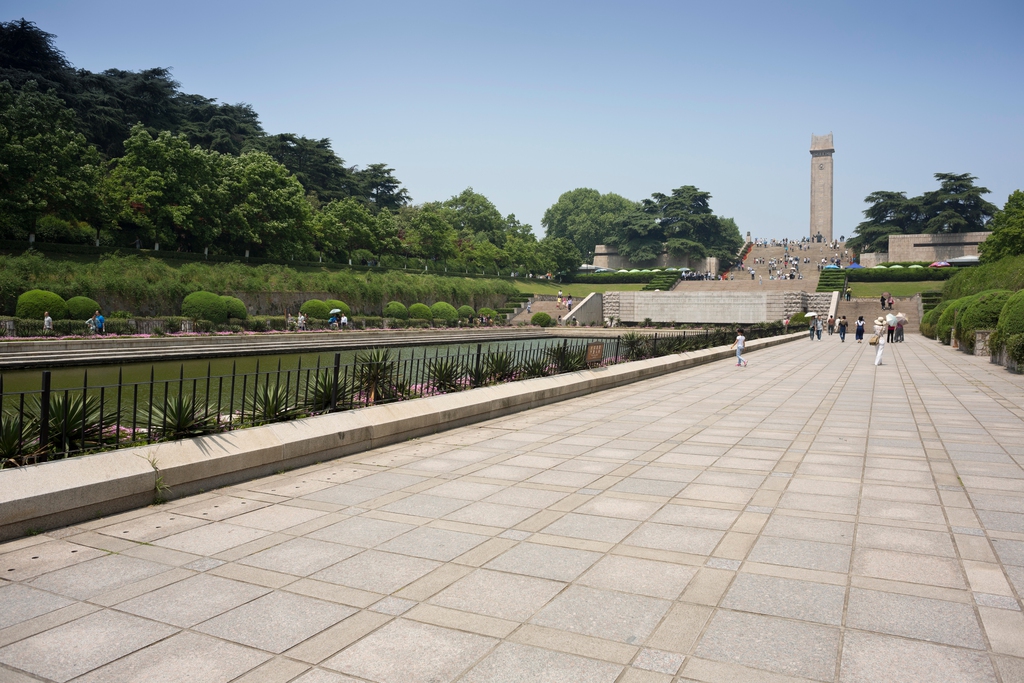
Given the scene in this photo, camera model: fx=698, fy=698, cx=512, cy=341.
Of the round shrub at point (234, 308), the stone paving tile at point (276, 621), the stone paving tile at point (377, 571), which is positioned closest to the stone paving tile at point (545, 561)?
the stone paving tile at point (377, 571)

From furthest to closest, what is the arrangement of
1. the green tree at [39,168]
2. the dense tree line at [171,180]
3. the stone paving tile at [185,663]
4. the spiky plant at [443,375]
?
the dense tree line at [171,180], the green tree at [39,168], the spiky plant at [443,375], the stone paving tile at [185,663]

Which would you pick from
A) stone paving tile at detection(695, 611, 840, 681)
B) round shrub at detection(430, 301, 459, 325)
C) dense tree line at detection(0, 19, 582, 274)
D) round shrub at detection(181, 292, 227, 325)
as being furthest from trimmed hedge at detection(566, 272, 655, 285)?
stone paving tile at detection(695, 611, 840, 681)

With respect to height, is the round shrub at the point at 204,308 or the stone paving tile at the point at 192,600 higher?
the round shrub at the point at 204,308

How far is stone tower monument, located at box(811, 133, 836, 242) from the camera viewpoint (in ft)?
314

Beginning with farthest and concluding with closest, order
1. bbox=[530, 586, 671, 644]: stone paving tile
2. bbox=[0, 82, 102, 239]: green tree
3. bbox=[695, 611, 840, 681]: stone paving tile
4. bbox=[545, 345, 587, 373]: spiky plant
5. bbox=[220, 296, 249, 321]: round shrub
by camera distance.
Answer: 1. bbox=[0, 82, 102, 239]: green tree
2. bbox=[220, 296, 249, 321]: round shrub
3. bbox=[545, 345, 587, 373]: spiky plant
4. bbox=[530, 586, 671, 644]: stone paving tile
5. bbox=[695, 611, 840, 681]: stone paving tile

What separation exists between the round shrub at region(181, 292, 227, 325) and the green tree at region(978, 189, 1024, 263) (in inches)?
1615

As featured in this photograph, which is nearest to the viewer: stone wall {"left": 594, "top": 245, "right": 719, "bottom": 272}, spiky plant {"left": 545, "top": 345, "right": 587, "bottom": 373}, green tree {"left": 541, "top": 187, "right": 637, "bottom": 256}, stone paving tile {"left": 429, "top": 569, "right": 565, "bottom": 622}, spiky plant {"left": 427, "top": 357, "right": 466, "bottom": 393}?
stone paving tile {"left": 429, "top": 569, "right": 565, "bottom": 622}

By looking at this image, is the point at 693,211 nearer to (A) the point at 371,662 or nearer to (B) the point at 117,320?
(B) the point at 117,320

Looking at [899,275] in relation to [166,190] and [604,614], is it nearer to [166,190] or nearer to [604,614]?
[166,190]

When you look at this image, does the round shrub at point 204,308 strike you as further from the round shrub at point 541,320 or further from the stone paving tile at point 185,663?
the stone paving tile at point 185,663

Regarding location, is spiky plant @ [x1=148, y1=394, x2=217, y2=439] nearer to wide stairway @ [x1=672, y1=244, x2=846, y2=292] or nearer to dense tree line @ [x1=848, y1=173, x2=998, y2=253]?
wide stairway @ [x1=672, y1=244, x2=846, y2=292]

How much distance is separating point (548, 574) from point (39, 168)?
128 feet

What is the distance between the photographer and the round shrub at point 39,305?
26.4 m

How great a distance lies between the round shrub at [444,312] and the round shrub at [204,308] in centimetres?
1642
